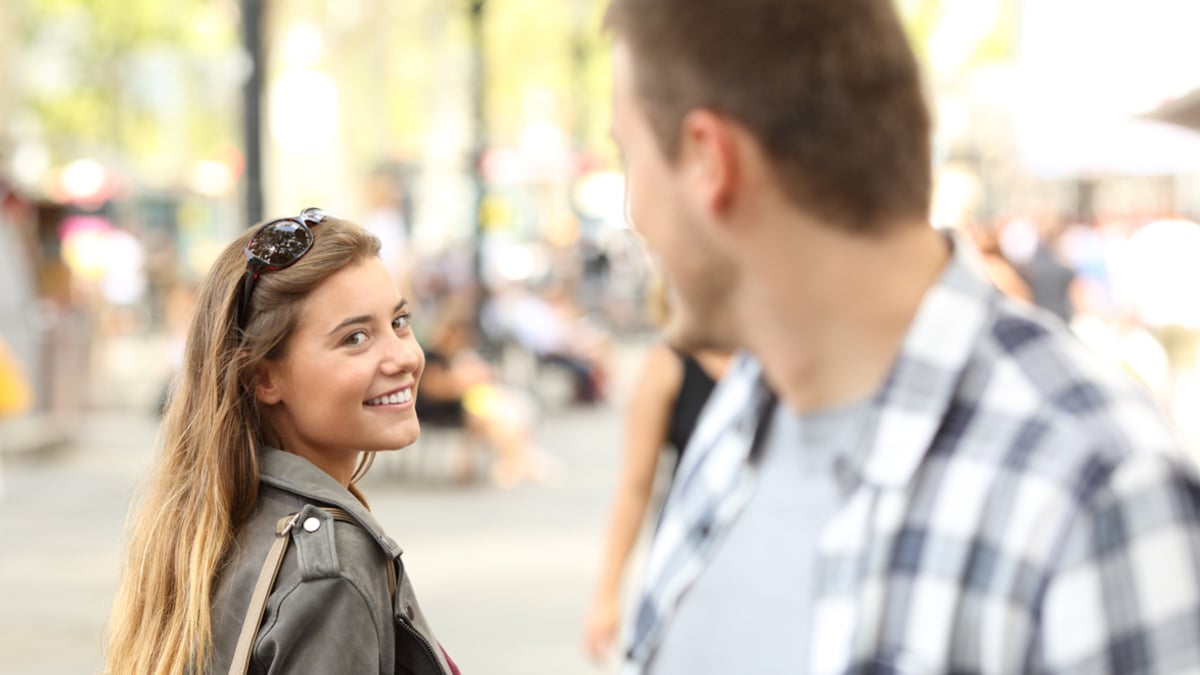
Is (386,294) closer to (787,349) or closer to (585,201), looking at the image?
(787,349)

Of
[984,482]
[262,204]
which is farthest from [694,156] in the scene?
[262,204]

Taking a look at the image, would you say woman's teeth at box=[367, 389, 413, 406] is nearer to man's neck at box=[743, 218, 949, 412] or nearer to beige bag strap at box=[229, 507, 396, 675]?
beige bag strap at box=[229, 507, 396, 675]

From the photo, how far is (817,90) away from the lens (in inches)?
58.6

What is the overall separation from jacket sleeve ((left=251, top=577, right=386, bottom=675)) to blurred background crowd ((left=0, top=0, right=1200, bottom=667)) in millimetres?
631

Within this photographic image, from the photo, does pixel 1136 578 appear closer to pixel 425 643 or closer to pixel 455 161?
pixel 425 643

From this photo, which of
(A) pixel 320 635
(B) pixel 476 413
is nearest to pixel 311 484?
(A) pixel 320 635

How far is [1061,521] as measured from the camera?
51.9 inches

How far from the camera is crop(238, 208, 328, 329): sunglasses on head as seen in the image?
7.29 feet

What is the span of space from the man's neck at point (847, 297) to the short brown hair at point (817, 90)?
0.03 m

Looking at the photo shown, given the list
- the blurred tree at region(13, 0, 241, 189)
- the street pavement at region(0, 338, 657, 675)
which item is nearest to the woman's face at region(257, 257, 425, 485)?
the street pavement at region(0, 338, 657, 675)

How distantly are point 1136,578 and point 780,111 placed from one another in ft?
1.79

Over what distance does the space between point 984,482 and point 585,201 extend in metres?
36.0

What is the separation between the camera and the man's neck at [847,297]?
1.54 m

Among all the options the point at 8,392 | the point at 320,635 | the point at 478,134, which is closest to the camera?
the point at 320,635
